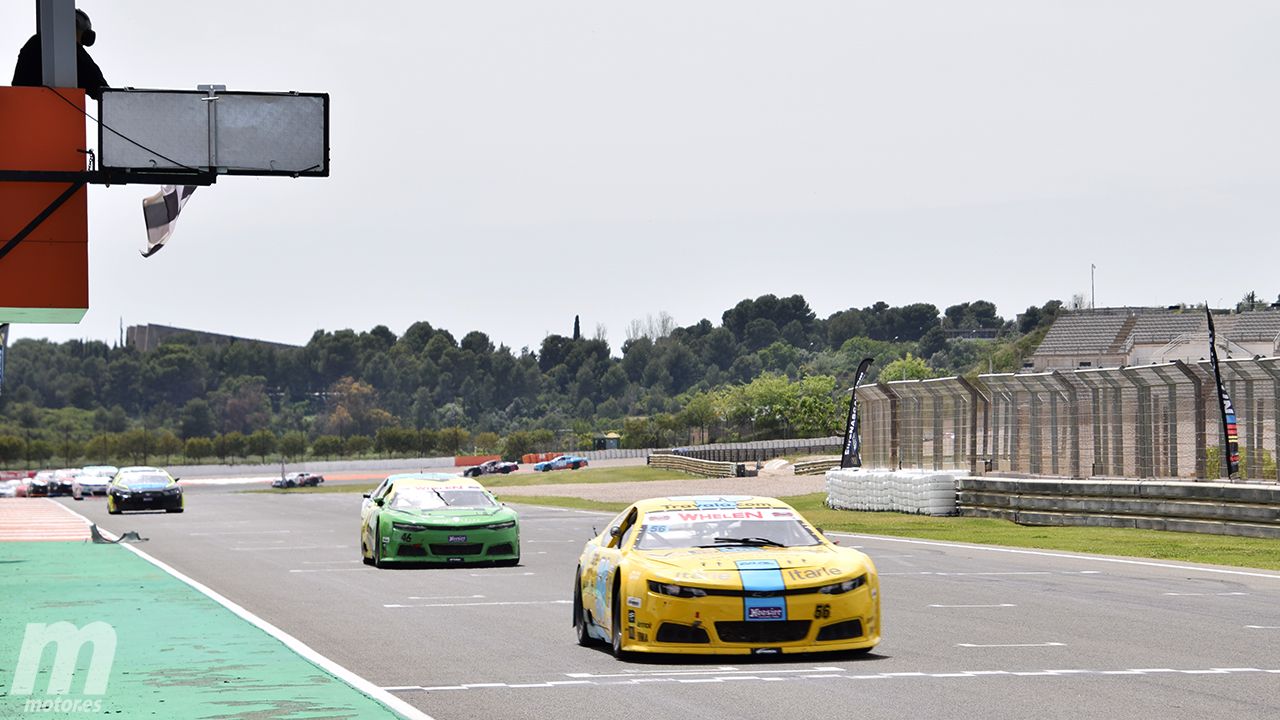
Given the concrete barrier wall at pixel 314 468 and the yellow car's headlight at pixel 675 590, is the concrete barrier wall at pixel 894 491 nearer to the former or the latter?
the yellow car's headlight at pixel 675 590

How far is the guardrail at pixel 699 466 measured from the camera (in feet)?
272

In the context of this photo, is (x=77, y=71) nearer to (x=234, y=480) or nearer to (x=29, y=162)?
(x=29, y=162)

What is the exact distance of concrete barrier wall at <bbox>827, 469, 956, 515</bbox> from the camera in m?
36.3

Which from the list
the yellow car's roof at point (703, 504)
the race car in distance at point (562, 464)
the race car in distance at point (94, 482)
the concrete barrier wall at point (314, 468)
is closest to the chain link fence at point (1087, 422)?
the yellow car's roof at point (703, 504)

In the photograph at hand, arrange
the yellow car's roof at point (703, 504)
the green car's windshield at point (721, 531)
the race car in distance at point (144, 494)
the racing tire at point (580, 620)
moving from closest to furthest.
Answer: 1. the green car's windshield at point (721, 531)
2. the racing tire at point (580, 620)
3. the yellow car's roof at point (703, 504)
4. the race car in distance at point (144, 494)

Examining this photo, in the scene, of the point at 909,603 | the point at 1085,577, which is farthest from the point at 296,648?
the point at 1085,577

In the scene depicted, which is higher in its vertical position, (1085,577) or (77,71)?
(77,71)

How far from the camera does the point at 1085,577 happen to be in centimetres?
1986

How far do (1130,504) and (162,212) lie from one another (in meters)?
19.3

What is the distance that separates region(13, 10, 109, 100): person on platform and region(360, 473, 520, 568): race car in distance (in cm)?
1138

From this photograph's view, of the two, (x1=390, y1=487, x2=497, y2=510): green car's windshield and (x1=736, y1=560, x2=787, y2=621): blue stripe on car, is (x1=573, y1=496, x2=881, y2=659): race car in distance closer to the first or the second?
(x1=736, y1=560, x2=787, y2=621): blue stripe on car

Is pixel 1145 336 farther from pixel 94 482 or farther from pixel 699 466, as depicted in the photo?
pixel 94 482

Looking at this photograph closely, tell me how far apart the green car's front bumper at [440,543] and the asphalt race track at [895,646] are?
0.27m

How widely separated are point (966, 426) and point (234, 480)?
9482 centimetres
